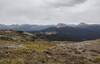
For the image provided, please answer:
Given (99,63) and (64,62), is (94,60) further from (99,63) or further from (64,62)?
(64,62)

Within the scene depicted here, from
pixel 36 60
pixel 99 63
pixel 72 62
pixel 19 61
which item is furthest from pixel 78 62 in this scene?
pixel 19 61

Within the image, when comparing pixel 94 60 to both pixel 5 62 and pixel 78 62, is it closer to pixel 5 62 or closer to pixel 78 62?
pixel 78 62

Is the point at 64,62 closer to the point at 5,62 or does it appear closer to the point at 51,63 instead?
the point at 51,63

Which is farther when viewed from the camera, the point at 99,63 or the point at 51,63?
the point at 99,63

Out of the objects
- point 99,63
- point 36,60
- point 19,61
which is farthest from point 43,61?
point 99,63

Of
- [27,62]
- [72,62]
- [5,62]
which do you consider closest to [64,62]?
[72,62]

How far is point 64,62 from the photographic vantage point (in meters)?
37.5

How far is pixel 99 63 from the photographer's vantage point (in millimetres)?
39469

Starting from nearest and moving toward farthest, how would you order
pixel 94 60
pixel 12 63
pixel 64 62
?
pixel 12 63 < pixel 64 62 < pixel 94 60

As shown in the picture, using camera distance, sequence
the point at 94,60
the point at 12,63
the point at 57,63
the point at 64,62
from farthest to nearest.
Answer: the point at 94,60, the point at 64,62, the point at 57,63, the point at 12,63

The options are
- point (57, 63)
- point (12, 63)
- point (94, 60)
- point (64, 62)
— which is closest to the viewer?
point (12, 63)

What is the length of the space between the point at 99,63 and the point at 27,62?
1341 cm

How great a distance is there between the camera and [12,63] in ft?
Result: 107

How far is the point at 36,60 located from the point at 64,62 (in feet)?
16.9
